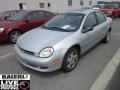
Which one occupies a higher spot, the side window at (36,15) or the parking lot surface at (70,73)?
the side window at (36,15)

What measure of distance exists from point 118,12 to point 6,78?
53.3 feet

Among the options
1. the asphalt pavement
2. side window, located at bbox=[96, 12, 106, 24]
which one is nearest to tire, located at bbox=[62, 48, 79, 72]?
the asphalt pavement

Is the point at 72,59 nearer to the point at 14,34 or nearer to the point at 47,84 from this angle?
the point at 47,84

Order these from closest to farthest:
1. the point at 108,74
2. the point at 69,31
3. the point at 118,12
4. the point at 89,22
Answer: the point at 108,74 < the point at 69,31 < the point at 89,22 < the point at 118,12

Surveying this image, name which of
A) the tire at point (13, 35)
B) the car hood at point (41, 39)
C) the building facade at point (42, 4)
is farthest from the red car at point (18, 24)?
the building facade at point (42, 4)

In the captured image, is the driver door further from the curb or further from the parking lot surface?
the curb

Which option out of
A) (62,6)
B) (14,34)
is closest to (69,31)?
(14,34)

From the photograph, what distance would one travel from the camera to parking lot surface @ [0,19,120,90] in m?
3.61

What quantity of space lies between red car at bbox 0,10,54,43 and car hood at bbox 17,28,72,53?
8.83 ft

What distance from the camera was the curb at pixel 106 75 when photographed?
3.53m

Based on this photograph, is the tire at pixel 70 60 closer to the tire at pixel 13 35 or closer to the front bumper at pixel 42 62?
the front bumper at pixel 42 62

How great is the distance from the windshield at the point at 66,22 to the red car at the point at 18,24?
8.27 ft

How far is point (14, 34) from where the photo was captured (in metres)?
7.14

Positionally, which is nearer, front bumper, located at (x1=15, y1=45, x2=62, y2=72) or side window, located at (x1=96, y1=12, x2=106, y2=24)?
front bumper, located at (x1=15, y1=45, x2=62, y2=72)
